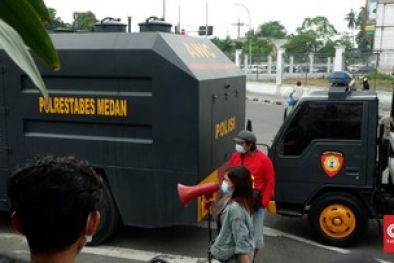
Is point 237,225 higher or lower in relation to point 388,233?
higher

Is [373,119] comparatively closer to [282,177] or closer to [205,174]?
[282,177]

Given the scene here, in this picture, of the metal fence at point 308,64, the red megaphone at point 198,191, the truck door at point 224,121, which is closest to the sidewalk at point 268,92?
the metal fence at point 308,64

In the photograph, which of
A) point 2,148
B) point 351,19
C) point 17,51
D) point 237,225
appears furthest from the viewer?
point 351,19

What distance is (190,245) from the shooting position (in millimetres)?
5246

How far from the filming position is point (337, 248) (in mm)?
5219

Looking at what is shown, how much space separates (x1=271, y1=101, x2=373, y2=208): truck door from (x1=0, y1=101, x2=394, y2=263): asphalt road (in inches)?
21.3

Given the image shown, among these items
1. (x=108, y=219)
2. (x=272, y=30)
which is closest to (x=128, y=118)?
(x=108, y=219)

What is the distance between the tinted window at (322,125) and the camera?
16.5 ft

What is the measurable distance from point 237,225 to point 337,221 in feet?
6.61

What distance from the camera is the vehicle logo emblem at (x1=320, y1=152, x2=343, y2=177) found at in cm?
508

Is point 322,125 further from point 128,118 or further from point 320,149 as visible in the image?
point 128,118

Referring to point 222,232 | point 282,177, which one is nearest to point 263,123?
point 282,177

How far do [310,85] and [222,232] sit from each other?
23.9 metres

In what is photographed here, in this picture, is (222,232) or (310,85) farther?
(310,85)
